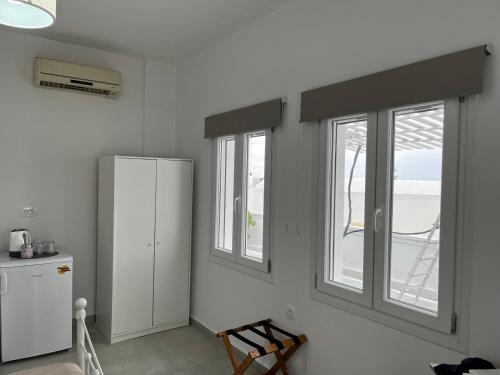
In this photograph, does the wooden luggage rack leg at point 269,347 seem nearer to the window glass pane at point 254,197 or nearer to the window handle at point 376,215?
the window glass pane at point 254,197

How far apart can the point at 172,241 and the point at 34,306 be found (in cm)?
129

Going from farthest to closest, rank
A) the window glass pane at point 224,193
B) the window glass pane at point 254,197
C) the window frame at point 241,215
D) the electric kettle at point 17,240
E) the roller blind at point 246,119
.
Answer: the window glass pane at point 224,193 → the electric kettle at point 17,240 → the window glass pane at point 254,197 → the window frame at point 241,215 → the roller blind at point 246,119

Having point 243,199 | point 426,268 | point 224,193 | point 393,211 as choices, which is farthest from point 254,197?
point 426,268

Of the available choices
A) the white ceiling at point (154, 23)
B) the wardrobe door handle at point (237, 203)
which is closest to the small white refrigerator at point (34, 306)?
the wardrobe door handle at point (237, 203)

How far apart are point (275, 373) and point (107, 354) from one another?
1490 mm

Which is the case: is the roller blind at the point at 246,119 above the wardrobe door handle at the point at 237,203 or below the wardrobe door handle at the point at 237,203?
above

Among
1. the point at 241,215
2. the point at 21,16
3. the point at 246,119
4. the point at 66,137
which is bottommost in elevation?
the point at 241,215

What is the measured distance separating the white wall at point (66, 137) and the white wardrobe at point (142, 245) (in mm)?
200

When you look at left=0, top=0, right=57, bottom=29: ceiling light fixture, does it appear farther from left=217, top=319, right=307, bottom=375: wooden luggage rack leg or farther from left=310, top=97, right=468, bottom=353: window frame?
left=217, top=319, right=307, bottom=375: wooden luggage rack leg

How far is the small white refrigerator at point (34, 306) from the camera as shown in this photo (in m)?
3.08

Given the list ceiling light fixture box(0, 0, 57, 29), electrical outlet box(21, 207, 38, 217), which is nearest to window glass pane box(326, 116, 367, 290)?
ceiling light fixture box(0, 0, 57, 29)

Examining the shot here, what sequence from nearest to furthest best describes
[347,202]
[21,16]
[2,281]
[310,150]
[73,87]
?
[21,16] < [347,202] < [310,150] < [2,281] < [73,87]

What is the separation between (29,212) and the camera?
360 cm

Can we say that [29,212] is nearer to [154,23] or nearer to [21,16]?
[154,23]
